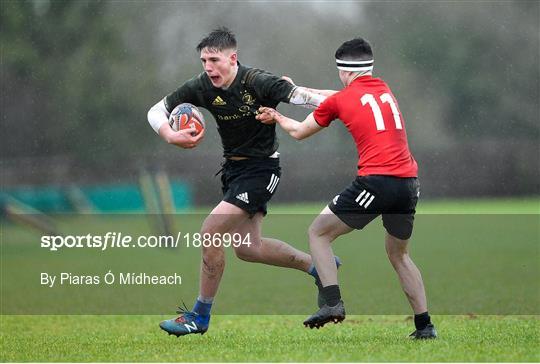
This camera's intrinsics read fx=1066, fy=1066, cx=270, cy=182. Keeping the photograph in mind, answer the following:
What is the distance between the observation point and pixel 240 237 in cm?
704

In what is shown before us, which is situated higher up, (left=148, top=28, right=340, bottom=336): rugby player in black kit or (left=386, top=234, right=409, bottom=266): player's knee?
(left=148, top=28, right=340, bottom=336): rugby player in black kit

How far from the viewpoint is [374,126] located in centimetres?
605

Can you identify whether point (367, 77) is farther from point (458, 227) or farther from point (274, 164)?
point (458, 227)

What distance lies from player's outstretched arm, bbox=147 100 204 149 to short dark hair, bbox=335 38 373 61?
111cm

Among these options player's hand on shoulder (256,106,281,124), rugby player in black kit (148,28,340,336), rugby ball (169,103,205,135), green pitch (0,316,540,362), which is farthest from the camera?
rugby ball (169,103,205,135)

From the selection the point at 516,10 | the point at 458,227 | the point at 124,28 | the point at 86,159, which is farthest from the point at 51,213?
the point at 516,10

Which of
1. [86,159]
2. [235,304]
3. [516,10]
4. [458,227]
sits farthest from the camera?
[516,10]

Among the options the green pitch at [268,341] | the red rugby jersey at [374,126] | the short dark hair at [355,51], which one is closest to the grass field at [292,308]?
the green pitch at [268,341]

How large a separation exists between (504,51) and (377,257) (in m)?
14.9

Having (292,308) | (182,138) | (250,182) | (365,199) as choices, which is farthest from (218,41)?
(292,308)

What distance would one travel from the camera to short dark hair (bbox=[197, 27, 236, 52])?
6672 millimetres

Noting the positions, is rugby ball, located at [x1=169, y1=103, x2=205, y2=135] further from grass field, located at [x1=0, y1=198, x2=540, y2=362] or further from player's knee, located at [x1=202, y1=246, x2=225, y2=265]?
grass field, located at [x1=0, y1=198, x2=540, y2=362]

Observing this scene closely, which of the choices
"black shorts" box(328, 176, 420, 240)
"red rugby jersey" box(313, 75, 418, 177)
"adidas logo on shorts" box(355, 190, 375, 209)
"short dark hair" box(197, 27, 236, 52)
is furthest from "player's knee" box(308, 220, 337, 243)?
"short dark hair" box(197, 27, 236, 52)

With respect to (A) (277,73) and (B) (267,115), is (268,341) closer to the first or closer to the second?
(B) (267,115)
